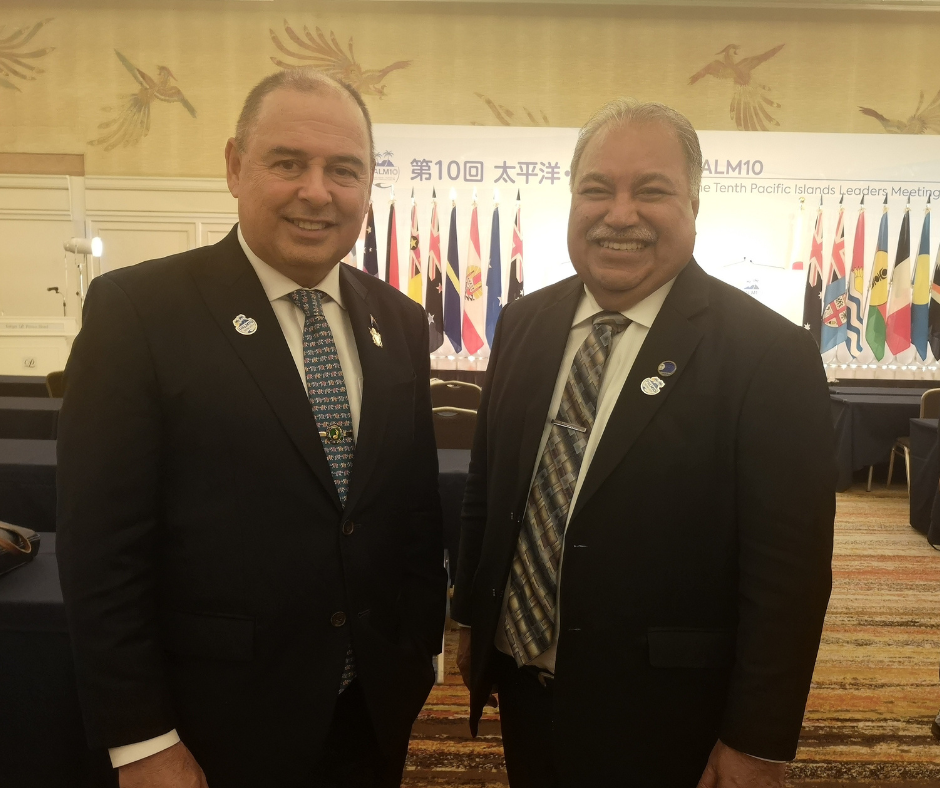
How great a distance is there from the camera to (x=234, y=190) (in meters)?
1.27

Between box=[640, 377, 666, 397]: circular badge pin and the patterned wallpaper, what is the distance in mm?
6766

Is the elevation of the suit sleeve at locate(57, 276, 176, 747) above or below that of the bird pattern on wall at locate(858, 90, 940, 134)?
below

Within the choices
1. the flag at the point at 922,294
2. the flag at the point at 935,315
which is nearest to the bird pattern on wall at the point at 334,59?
the flag at the point at 922,294

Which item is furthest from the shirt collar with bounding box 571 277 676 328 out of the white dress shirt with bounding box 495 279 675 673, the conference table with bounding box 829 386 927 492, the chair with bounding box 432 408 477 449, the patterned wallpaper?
the patterned wallpaper

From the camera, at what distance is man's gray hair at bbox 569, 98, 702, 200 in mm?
1218

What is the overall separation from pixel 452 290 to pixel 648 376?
6.33 meters

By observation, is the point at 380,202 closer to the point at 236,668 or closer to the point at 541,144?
the point at 541,144

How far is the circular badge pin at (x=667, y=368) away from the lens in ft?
3.85

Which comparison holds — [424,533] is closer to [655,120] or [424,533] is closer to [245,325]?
[245,325]

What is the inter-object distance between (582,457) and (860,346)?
724 cm

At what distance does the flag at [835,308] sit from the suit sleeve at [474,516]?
6.71m

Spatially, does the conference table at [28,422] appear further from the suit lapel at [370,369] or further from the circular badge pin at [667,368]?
the circular badge pin at [667,368]

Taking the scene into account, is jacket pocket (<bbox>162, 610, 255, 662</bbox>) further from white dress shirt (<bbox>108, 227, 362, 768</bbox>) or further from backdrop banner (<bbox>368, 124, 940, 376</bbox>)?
backdrop banner (<bbox>368, 124, 940, 376</bbox>)

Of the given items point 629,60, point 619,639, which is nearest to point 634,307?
point 619,639
